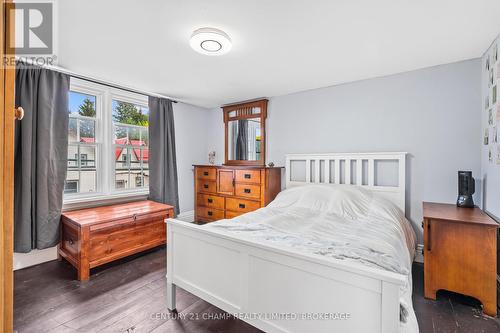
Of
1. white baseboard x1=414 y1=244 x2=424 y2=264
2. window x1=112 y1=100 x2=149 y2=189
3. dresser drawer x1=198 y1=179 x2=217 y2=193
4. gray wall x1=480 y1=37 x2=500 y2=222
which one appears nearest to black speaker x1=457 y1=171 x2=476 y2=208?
gray wall x1=480 y1=37 x2=500 y2=222

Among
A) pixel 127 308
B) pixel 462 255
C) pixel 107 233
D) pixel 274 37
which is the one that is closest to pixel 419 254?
pixel 462 255

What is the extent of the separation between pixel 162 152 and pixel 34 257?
1.97 metres

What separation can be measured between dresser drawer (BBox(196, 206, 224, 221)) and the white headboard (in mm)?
1257

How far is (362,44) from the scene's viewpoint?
213 cm

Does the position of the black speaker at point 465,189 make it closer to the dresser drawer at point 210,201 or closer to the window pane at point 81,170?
the dresser drawer at point 210,201

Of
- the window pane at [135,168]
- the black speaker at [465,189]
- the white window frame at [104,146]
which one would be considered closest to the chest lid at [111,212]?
the white window frame at [104,146]

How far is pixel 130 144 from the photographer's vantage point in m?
3.66

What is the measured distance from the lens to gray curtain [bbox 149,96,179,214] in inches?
146

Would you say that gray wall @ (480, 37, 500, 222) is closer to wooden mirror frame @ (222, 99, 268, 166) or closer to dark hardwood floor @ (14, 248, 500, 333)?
dark hardwood floor @ (14, 248, 500, 333)

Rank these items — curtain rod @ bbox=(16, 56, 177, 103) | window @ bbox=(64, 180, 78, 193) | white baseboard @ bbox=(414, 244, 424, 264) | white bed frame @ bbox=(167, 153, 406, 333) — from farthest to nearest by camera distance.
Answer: window @ bbox=(64, 180, 78, 193)
white baseboard @ bbox=(414, 244, 424, 264)
curtain rod @ bbox=(16, 56, 177, 103)
white bed frame @ bbox=(167, 153, 406, 333)

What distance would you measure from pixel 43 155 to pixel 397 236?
3.59m

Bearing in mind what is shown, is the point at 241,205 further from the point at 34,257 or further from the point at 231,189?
the point at 34,257

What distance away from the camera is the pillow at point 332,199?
250 centimetres

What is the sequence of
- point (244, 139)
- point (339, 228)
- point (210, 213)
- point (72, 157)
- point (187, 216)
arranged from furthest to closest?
point (187, 216) < point (244, 139) < point (210, 213) < point (72, 157) < point (339, 228)
